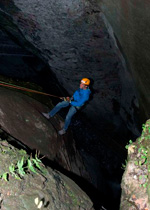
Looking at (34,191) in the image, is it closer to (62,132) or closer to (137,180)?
(137,180)

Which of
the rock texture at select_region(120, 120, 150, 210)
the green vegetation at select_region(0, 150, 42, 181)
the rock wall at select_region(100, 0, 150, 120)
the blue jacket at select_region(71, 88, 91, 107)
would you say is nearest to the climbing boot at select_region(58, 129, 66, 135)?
the blue jacket at select_region(71, 88, 91, 107)

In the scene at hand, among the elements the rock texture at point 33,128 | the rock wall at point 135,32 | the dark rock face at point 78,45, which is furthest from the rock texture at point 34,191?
the dark rock face at point 78,45

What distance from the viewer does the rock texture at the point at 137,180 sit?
8.21 feet

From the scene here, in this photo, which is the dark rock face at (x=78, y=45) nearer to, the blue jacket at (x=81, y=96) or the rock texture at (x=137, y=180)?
the blue jacket at (x=81, y=96)

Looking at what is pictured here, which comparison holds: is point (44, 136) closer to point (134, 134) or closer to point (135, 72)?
point (135, 72)

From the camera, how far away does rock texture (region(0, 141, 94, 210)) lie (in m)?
1.75

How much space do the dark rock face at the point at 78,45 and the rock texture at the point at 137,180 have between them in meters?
3.87

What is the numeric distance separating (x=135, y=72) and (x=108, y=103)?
3.09 metres

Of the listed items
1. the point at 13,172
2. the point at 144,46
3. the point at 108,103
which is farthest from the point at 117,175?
the point at 13,172

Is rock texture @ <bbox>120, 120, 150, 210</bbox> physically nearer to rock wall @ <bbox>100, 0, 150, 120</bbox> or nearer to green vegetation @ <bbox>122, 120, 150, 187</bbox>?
green vegetation @ <bbox>122, 120, 150, 187</bbox>

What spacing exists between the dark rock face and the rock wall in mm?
570

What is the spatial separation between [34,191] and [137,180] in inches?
61.9

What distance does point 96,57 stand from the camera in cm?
652

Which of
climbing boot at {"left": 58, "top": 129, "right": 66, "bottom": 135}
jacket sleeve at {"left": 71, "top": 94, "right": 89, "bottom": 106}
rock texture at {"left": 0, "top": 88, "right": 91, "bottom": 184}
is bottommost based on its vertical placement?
climbing boot at {"left": 58, "top": 129, "right": 66, "bottom": 135}
